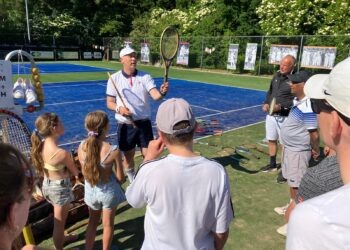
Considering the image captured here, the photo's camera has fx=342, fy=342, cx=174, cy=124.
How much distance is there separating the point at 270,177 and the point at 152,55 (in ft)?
104

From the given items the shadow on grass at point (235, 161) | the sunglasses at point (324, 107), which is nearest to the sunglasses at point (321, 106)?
the sunglasses at point (324, 107)

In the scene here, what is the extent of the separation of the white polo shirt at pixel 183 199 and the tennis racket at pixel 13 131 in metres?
1.77

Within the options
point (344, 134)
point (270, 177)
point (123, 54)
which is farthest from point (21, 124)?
point (270, 177)

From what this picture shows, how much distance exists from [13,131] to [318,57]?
23992 millimetres

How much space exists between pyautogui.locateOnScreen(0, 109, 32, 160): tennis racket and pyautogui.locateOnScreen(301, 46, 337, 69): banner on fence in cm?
→ 2313

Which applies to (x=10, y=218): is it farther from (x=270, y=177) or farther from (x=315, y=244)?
(x=270, y=177)

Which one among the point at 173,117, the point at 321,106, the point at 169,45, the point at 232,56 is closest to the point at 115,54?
the point at 232,56

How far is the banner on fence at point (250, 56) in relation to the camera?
28219 millimetres

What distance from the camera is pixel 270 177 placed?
671 cm

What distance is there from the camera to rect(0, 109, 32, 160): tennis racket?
3504 mm

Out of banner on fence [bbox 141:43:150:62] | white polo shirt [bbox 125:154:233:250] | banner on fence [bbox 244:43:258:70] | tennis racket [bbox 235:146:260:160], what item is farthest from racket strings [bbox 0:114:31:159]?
banner on fence [bbox 141:43:150:62]

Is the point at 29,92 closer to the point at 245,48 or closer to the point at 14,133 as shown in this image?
the point at 14,133

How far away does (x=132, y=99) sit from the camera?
5.65 m

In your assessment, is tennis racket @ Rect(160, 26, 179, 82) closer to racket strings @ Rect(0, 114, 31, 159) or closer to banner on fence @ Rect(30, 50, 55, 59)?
racket strings @ Rect(0, 114, 31, 159)
